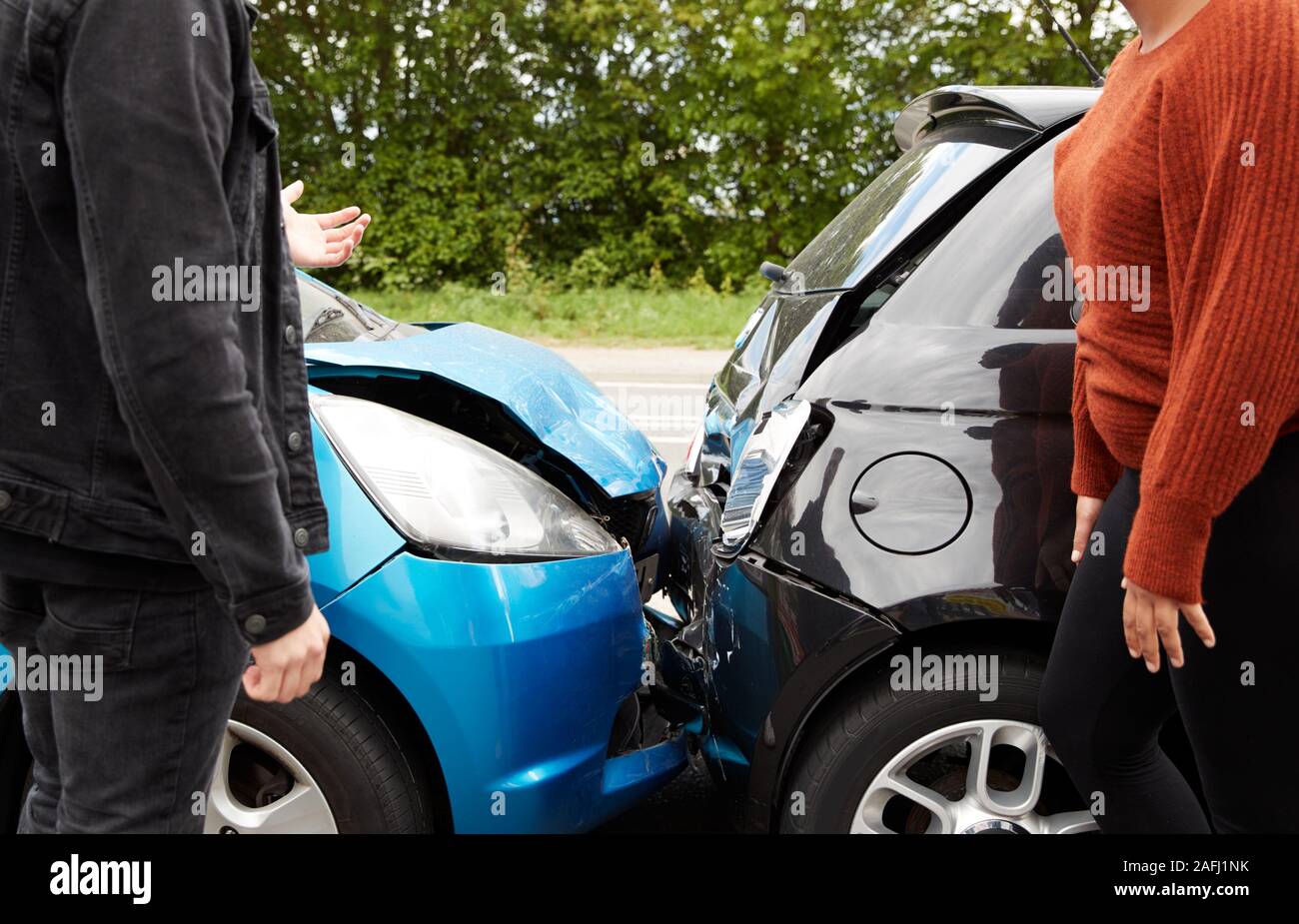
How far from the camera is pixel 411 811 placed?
1.92 m

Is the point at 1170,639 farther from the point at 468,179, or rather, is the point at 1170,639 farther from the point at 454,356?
the point at 468,179

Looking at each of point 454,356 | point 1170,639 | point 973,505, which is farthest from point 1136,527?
point 454,356

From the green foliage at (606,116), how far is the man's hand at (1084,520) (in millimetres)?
13679

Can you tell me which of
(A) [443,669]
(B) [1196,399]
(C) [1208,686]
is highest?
(B) [1196,399]

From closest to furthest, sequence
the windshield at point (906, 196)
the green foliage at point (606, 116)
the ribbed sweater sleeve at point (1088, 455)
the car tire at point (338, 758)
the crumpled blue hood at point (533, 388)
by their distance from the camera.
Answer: the ribbed sweater sleeve at point (1088, 455) → the car tire at point (338, 758) → the windshield at point (906, 196) → the crumpled blue hood at point (533, 388) → the green foliage at point (606, 116)

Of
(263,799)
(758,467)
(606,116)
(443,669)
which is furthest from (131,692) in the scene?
(606,116)

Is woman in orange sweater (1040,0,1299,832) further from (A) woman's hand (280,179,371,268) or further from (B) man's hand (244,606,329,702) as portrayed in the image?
(A) woman's hand (280,179,371,268)

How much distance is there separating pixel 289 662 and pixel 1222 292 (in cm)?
113

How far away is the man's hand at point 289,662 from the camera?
4.04 ft

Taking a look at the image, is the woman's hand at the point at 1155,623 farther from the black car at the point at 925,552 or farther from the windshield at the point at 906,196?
the windshield at the point at 906,196

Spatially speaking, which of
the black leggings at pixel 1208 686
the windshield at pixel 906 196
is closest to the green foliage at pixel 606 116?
the windshield at pixel 906 196

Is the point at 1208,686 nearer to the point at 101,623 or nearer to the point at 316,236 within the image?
the point at 101,623

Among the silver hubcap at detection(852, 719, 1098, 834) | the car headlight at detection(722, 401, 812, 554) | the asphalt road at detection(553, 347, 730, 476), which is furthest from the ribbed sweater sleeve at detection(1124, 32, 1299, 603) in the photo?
the asphalt road at detection(553, 347, 730, 476)

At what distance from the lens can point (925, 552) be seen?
1.89 m
